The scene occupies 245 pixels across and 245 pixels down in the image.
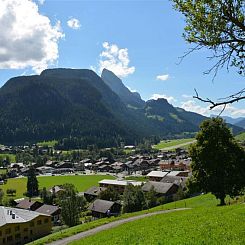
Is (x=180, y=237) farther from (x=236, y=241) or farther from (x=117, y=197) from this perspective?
(x=117, y=197)

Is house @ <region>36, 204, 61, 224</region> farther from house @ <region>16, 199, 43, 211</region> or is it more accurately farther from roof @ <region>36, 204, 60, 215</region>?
house @ <region>16, 199, 43, 211</region>

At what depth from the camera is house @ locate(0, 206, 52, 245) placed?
6309 centimetres

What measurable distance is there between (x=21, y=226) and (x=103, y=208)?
2082 cm

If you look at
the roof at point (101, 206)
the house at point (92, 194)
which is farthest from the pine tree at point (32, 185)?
the roof at point (101, 206)

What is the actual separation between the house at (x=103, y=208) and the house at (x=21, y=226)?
42.8 feet

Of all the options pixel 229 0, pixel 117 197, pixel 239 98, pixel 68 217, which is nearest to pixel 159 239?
pixel 239 98

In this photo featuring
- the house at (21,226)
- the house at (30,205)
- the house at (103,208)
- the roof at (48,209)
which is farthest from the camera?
the house at (30,205)

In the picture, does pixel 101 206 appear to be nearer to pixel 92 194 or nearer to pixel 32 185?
pixel 92 194

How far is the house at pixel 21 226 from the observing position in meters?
63.1

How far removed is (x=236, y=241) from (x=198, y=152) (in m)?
22.9

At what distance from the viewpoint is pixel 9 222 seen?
208 feet

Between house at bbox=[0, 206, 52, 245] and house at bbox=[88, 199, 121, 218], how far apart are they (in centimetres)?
1304

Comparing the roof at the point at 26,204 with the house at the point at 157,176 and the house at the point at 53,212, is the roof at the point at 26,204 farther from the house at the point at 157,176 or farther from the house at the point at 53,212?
the house at the point at 157,176

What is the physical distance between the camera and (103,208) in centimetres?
7962
